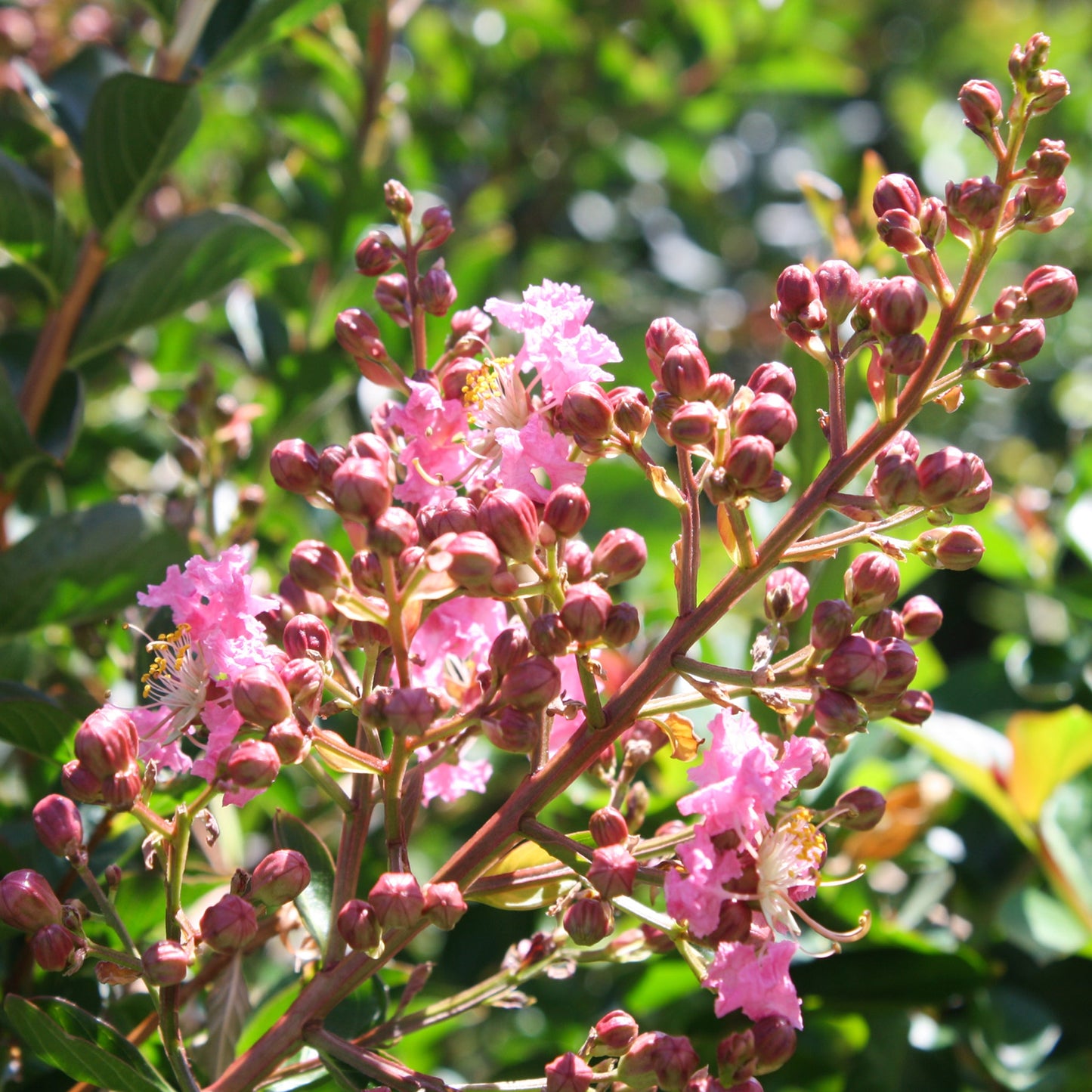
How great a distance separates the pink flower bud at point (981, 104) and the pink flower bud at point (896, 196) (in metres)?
0.08

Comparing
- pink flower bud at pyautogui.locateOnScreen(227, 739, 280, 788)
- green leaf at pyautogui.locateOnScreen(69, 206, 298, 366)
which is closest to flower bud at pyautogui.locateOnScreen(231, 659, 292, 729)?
pink flower bud at pyautogui.locateOnScreen(227, 739, 280, 788)

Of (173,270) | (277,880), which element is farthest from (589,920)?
(173,270)

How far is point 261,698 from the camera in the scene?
106 cm

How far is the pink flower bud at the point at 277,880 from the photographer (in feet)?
3.67

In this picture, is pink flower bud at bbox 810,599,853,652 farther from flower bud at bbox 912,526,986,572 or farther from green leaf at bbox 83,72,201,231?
green leaf at bbox 83,72,201,231

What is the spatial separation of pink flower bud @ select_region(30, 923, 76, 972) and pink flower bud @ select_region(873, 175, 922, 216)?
3.50 ft

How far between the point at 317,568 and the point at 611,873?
1.30 feet

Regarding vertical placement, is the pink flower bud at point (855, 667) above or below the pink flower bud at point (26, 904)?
above

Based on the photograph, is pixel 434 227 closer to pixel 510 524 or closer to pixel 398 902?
pixel 510 524

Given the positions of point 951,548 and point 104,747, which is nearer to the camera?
point 104,747

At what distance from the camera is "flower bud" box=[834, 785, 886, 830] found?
129 cm

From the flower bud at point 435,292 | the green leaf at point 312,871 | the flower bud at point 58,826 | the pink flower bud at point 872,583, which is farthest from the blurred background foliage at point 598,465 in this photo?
the flower bud at point 435,292

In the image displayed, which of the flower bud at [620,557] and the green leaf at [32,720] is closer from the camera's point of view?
the flower bud at [620,557]

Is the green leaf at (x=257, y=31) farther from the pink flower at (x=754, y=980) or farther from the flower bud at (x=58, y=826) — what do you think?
the pink flower at (x=754, y=980)
